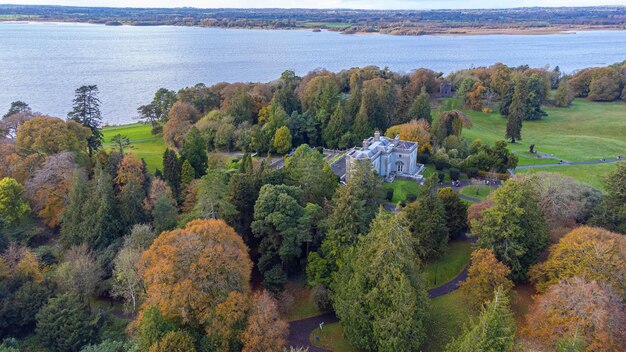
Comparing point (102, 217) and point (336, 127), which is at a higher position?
point (102, 217)

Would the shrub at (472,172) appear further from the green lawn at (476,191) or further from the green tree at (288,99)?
the green tree at (288,99)

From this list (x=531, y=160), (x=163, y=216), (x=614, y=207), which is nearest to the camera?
(x=614, y=207)

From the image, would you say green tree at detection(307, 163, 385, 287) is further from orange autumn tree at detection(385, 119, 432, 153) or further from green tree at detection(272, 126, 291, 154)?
green tree at detection(272, 126, 291, 154)

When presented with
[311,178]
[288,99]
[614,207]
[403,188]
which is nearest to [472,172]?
[403,188]

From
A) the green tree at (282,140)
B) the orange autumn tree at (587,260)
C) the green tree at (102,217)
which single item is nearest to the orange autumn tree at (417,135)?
the green tree at (282,140)

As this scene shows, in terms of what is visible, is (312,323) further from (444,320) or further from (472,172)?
(472,172)

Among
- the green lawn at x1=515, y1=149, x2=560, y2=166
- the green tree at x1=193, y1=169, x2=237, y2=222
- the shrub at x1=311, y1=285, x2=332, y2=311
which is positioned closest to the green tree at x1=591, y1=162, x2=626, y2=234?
the shrub at x1=311, y1=285, x2=332, y2=311

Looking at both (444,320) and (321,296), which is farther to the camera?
(321,296)
